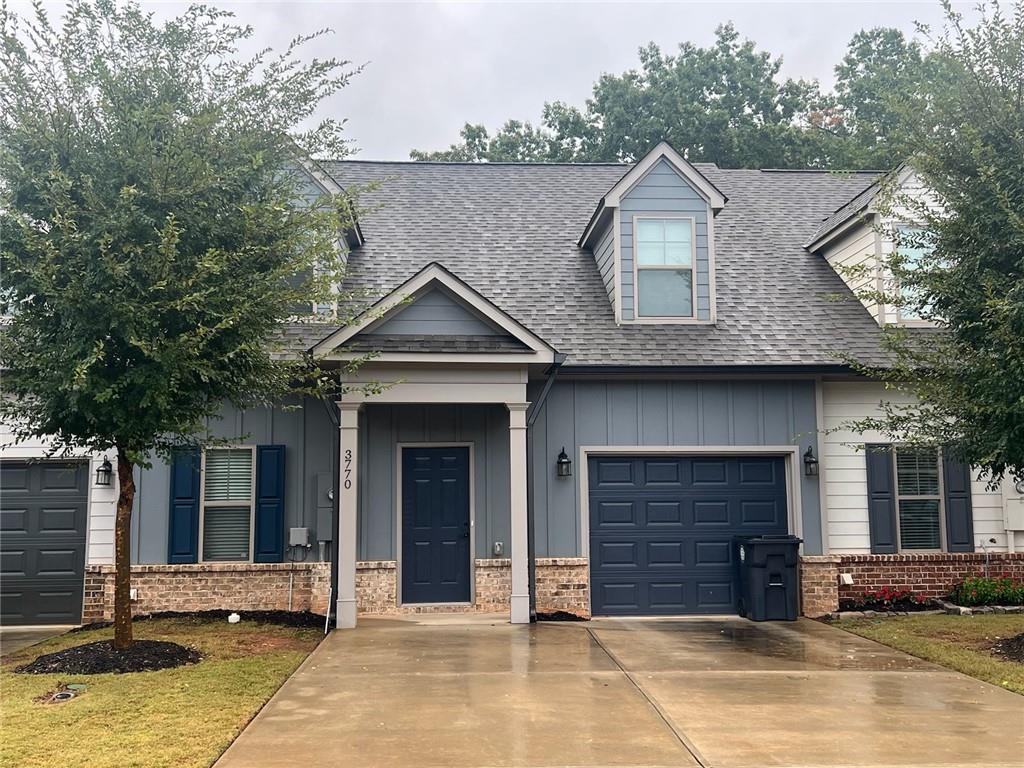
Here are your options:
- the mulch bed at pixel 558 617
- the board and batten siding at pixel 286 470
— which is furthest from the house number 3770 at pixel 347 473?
the mulch bed at pixel 558 617

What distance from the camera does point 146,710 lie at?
6113 mm

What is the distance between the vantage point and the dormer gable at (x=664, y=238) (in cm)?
Answer: 1177

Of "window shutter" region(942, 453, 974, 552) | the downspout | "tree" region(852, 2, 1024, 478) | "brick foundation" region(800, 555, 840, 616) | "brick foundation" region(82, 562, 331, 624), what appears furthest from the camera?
"window shutter" region(942, 453, 974, 552)

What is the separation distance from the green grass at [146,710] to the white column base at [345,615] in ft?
2.76

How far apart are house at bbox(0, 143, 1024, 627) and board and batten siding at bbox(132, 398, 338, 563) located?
3 cm

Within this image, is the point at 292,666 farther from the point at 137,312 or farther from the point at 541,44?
the point at 541,44

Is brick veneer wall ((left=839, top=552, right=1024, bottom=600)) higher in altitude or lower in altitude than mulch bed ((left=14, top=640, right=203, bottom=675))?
higher

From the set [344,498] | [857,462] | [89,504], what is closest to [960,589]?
[857,462]

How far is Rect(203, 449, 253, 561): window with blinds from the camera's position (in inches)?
416

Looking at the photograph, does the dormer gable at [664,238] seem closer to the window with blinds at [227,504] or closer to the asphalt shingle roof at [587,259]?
the asphalt shingle roof at [587,259]

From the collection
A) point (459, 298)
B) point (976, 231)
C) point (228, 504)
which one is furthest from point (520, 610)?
point (976, 231)

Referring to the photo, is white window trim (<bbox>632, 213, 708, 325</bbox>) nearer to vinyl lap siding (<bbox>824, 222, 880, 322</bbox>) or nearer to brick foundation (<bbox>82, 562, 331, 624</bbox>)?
vinyl lap siding (<bbox>824, 222, 880, 322</bbox>)

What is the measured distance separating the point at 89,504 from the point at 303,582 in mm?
2854

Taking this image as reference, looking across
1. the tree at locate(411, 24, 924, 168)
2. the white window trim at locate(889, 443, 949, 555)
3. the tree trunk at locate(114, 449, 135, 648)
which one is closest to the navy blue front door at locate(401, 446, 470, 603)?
the tree trunk at locate(114, 449, 135, 648)
